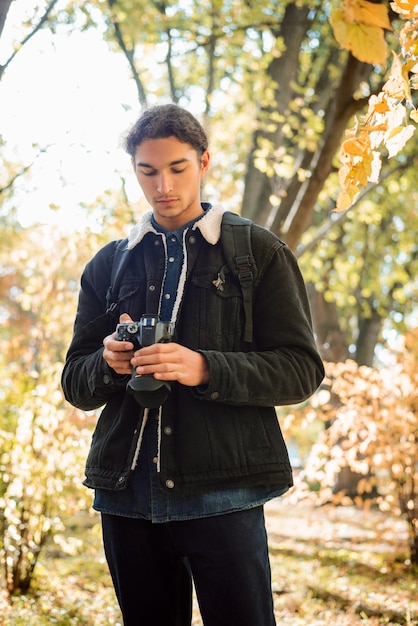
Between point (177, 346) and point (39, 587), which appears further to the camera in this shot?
point (39, 587)

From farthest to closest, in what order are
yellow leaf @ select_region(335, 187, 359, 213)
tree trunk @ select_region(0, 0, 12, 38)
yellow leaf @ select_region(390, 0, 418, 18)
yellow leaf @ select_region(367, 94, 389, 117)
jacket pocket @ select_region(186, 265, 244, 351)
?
tree trunk @ select_region(0, 0, 12, 38), jacket pocket @ select_region(186, 265, 244, 351), yellow leaf @ select_region(335, 187, 359, 213), yellow leaf @ select_region(367, 94, 389, 117), yellow leaf @ select_region(390, 0, 418, 18)

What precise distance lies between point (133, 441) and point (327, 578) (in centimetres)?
411

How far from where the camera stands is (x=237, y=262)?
1.97m

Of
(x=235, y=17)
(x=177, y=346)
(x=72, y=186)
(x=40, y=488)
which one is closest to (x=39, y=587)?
(x=40, y=488)

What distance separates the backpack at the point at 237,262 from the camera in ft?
6.36

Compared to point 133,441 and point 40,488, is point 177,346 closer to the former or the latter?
point 133,441

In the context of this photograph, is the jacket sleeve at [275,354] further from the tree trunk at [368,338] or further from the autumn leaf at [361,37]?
the tree trunk at [368,338]

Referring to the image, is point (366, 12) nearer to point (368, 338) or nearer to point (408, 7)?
point (408, 7)

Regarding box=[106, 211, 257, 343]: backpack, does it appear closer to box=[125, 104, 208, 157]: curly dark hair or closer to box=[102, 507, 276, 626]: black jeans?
box=[125, 104, 208, 157]: curly dark hair

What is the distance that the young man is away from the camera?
1.79m

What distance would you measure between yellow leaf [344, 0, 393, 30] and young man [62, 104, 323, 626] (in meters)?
0.68

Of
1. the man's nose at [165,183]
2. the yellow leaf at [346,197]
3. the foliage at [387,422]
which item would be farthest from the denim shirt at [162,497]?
the foliage at [387,422]

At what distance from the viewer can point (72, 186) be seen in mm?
5406

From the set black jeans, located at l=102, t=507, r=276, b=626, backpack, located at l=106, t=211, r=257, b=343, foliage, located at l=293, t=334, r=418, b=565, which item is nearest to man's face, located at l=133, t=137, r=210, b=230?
backpack, located at l=106, t=211, r=257, b=343
